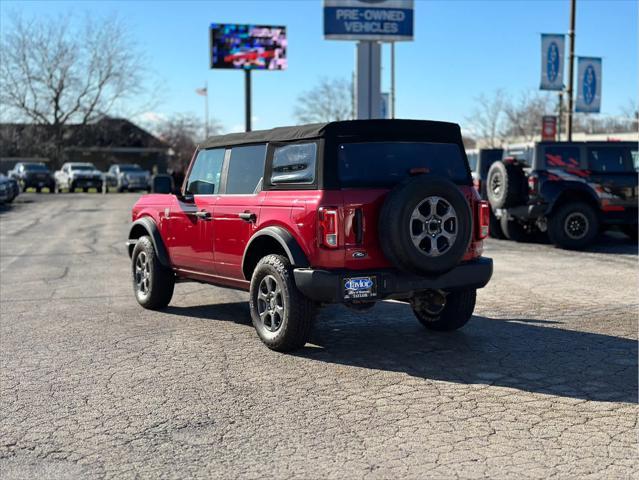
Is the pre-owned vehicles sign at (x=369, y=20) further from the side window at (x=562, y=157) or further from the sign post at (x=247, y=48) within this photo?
the side window at (x=562, y=157)

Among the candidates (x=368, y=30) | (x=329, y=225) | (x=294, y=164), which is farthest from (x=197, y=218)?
(x=368, y=30)

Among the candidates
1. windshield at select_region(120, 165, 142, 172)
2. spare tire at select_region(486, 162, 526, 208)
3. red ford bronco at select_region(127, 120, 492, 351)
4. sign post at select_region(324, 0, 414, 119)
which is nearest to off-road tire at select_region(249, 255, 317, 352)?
red ford bronco at select_region(127, 120, 492, 351)

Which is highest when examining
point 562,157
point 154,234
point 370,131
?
point 370,131

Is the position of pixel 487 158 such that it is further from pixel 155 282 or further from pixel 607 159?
pixel 155 282

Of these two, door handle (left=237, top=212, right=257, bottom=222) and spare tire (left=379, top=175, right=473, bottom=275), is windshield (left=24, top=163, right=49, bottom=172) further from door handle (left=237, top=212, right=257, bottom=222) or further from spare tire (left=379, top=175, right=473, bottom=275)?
spare tire (left=379, top=175, right=473, bottom=275)

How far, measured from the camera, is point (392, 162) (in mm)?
6398

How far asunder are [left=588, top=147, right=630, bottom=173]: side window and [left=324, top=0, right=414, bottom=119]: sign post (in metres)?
19.9

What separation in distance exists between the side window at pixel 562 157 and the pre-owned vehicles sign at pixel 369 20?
821 inches

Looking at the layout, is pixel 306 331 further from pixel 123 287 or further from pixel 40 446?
pixel 123 287

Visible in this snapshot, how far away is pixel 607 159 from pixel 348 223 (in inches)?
386

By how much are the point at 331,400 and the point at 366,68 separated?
101 feet

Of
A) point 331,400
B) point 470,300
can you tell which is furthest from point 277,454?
point 470,300

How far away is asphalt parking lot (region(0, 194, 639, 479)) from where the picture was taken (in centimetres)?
409

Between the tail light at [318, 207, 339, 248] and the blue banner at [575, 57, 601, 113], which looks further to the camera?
the blue banner at [575, 57, 601, 113]
